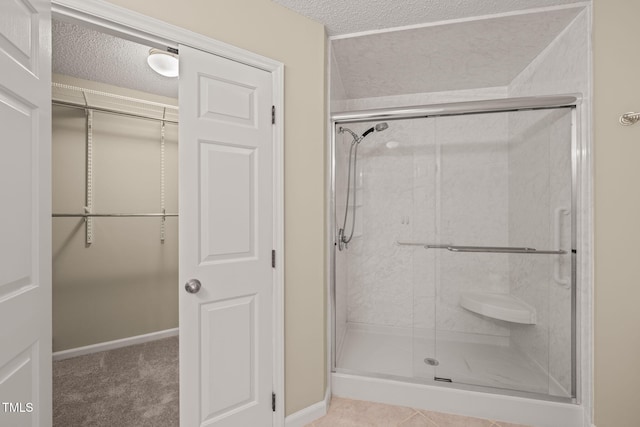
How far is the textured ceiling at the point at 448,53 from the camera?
1809mm

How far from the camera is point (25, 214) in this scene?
2.66ft

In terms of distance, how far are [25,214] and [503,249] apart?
2.44 meters

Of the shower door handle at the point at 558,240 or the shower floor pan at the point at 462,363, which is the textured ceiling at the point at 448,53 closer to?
the shower door handle at the point at 558,240

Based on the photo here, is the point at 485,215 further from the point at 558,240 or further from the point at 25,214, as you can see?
the point at 25,214

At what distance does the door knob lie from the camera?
4.34 feet

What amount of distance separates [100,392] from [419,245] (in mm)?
2608

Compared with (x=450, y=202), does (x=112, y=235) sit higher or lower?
lower

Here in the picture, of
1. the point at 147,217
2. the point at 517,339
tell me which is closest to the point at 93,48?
the point at 147,217

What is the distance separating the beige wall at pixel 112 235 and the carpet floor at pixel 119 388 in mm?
257

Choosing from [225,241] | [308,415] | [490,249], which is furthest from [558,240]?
[225,241]

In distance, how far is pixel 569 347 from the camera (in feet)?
5.49

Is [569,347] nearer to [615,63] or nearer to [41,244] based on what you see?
[615,63]

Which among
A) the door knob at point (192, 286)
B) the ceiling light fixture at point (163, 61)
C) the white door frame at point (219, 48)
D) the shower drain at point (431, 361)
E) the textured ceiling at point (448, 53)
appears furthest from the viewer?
the ceiling light fixture at point (163, 61)

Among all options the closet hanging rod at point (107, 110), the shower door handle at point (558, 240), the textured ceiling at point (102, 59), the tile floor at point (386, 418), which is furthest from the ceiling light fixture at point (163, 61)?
the shower door handle at point (558, 240)
